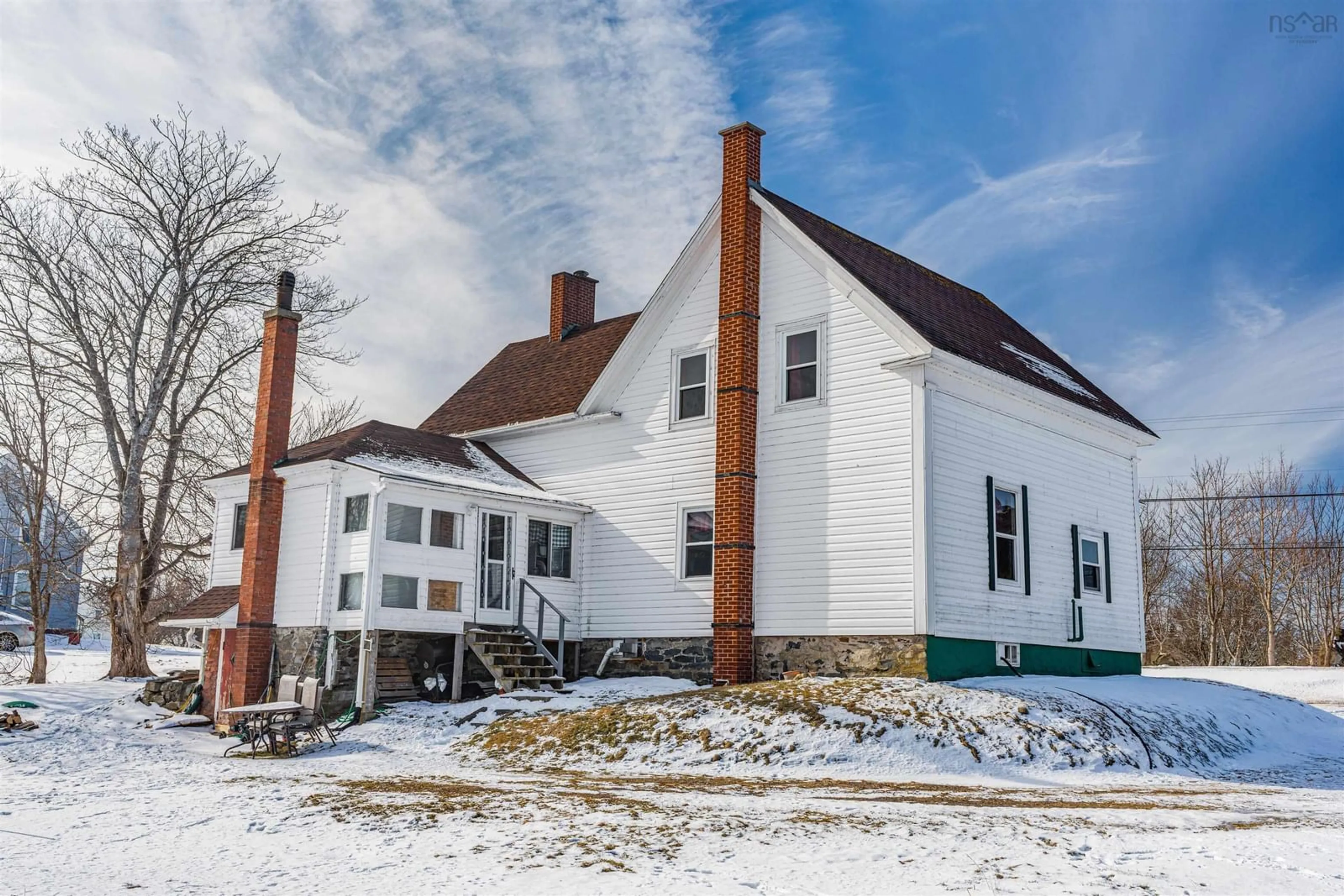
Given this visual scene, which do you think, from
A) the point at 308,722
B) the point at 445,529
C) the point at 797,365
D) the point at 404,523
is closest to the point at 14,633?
the point at 445,529

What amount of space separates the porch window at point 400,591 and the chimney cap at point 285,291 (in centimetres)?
563

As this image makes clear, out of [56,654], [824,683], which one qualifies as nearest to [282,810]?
[824,683]

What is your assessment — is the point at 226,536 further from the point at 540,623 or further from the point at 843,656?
the point at 843,656

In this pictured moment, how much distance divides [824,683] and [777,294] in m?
7.02

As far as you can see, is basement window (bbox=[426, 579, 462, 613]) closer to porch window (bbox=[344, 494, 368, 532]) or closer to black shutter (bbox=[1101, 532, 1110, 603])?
porch window (bbox=[344, 494, 368, 532])

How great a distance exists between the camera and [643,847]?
7.62 meters

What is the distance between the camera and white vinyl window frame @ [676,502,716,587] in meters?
19.5

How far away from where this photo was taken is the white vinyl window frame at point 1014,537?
1856 cm

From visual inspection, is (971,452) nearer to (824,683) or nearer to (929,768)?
(824,683)

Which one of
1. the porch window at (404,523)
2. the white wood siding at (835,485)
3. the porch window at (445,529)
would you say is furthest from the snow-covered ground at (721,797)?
the porch window at (445,529)

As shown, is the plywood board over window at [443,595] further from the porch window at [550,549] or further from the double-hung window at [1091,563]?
the double-hung window at [1091,563]

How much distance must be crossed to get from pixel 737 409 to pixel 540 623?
5.09 metres

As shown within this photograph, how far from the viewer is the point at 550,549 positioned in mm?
21094

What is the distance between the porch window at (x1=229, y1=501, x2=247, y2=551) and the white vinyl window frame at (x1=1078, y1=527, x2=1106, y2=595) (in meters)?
15.5
